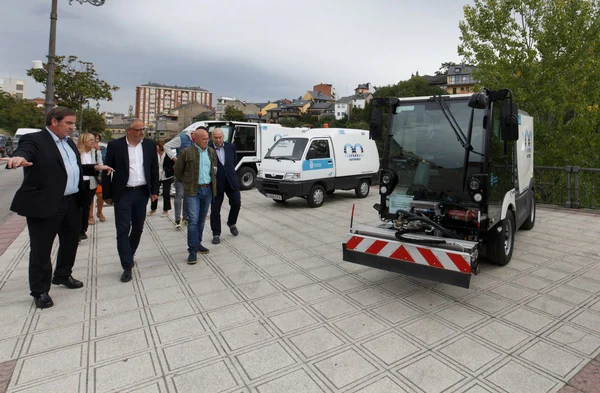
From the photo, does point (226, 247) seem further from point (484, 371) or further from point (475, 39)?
point (475, 39)

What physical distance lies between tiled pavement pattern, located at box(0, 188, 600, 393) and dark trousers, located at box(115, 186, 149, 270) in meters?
0.39

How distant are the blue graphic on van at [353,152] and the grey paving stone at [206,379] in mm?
8611

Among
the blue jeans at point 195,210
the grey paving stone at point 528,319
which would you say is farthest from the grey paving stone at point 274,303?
the grey paving stone at point 528,319

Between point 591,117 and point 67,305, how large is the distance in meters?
15.5

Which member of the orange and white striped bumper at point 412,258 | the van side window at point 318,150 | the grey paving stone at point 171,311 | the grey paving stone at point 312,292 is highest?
the van side window at point 318,150

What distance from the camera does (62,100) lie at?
2248 cm

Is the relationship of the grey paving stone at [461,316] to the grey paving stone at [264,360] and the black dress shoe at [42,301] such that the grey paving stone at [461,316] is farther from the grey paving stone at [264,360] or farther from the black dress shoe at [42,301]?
the black dress shoe at [42,301]

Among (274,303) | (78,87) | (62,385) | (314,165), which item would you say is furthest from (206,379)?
(78,87)

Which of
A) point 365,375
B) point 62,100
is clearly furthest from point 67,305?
point 62,100

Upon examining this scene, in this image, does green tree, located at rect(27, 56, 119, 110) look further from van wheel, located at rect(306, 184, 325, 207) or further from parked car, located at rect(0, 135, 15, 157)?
van wheel, located at rect(306, 184, 325, 207)

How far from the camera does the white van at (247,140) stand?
43.7 feet

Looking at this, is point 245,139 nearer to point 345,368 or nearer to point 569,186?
point 569,186

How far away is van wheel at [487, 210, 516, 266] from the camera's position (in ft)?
15.5

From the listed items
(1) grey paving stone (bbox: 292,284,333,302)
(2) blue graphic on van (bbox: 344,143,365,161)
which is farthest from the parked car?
(1) grey paving stone (bbox: 292,284,333,302)
